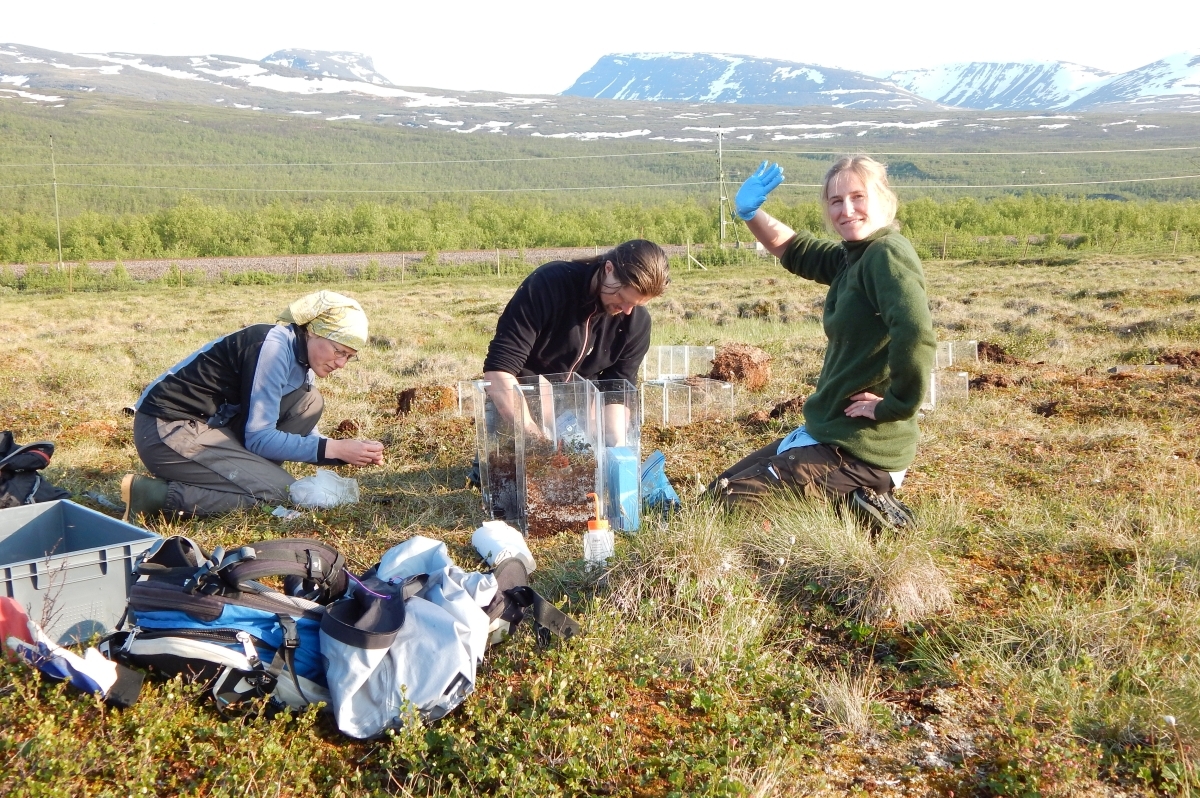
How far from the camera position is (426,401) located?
6578 millimetres

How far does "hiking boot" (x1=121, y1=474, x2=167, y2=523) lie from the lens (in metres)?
4.03

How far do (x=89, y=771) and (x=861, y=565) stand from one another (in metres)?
2.36

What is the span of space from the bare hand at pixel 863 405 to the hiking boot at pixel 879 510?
316 millimetres

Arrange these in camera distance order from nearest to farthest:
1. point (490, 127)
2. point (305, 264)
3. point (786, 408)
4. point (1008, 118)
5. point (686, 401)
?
1. point (786, 408)
2. point (686, 401)
3. point (305, 264)
4. point (490, 127)
5. point (1008, 118)

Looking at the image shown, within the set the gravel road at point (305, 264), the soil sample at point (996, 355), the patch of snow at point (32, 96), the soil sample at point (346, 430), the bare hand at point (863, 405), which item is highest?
the patch of snow at point (32, 96)

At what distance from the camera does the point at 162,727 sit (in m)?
2.36

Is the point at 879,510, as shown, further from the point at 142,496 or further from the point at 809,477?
the point at 142,496

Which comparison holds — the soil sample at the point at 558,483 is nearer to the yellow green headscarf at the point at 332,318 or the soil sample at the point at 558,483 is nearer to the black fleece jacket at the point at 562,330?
the black fleece jacket at the point at 562,330

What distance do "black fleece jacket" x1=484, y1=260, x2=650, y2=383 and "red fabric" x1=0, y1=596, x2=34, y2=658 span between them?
6.68 feet

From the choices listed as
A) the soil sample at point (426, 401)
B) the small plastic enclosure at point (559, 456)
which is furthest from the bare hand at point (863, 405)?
the soil sample at point (426, 401)

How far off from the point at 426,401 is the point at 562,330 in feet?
8.56

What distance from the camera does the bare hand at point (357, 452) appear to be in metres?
4.10

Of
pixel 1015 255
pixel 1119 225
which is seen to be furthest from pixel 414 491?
pixel 1119 225

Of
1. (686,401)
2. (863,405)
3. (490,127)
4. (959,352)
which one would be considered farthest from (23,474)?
(490,127)
